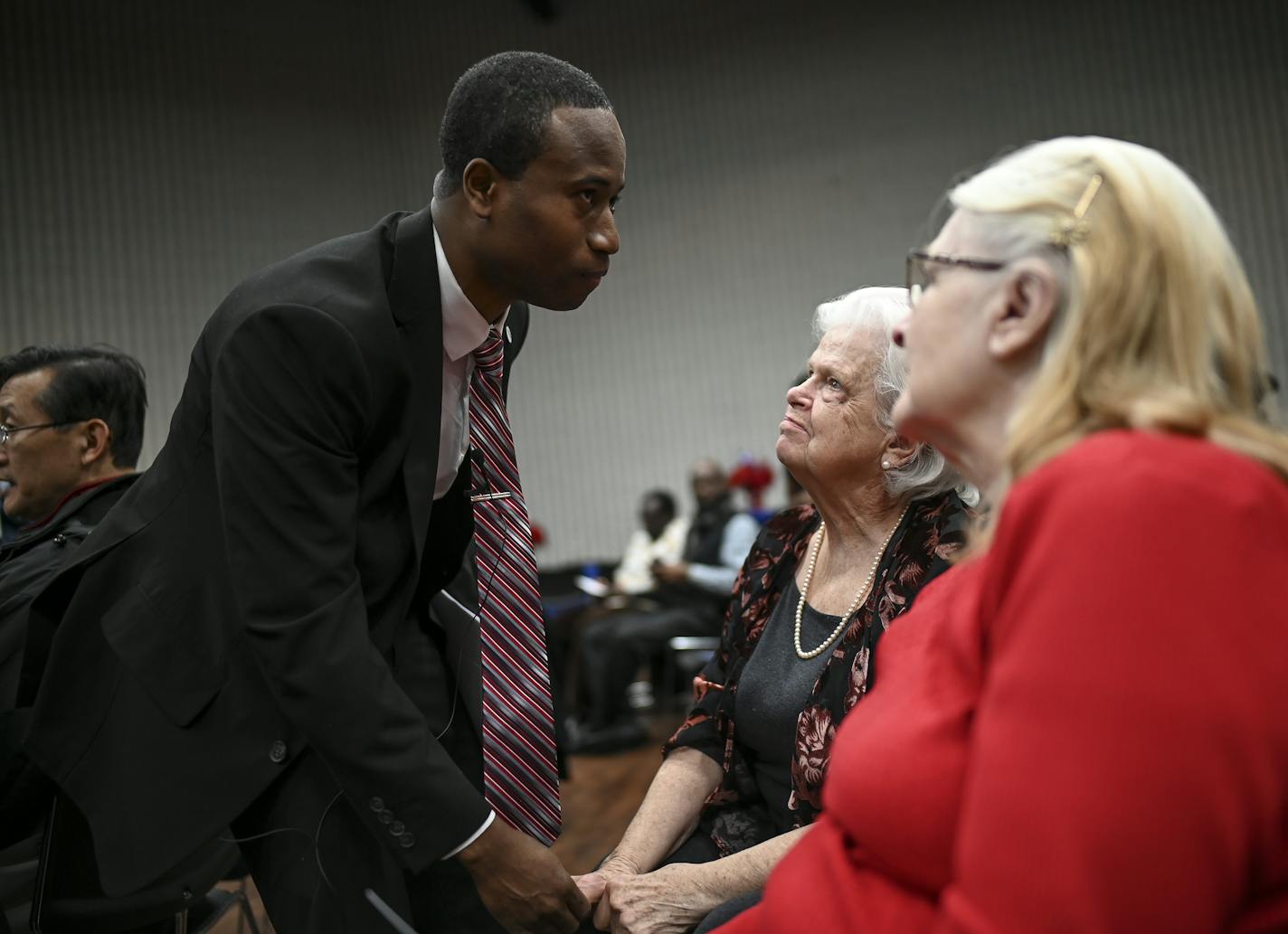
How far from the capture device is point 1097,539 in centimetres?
76

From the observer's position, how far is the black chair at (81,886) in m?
1.78

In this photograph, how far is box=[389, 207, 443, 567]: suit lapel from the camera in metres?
1.50

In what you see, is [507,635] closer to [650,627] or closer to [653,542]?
[650,627]

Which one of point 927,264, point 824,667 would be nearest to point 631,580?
point 824,667

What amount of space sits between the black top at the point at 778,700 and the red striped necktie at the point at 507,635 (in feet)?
1.01

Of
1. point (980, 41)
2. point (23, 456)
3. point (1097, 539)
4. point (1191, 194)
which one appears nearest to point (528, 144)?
point (1191, 194)

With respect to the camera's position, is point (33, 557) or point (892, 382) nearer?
point (892, 382)

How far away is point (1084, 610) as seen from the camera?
758 mm

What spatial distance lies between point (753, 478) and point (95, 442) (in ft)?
20.0

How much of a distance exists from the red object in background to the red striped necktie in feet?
21.0

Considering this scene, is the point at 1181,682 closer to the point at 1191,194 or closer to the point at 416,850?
the point at 1191,194

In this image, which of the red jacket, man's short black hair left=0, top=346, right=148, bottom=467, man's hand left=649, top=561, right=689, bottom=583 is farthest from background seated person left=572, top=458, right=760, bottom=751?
the red jacket

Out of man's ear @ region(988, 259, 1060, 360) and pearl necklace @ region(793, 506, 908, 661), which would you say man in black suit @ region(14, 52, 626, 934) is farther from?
man's ear @ region(988, 259, 1060, 360)

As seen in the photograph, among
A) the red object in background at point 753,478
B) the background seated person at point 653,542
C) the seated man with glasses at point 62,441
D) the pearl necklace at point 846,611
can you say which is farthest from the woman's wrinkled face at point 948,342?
the red object in background at point 753,478
